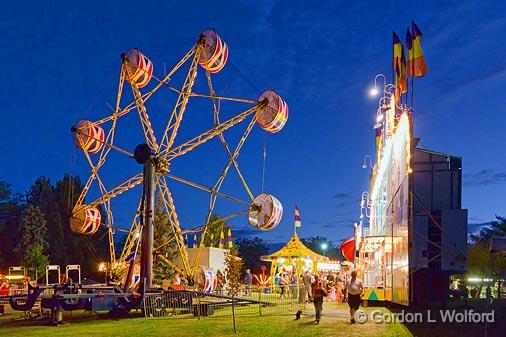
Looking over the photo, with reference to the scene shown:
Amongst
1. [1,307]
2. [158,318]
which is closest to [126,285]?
[158,318]

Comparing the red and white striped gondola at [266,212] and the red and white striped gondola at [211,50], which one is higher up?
the red and white striped gondola at [211,50]

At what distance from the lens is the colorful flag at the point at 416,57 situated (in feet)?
A: 49.5

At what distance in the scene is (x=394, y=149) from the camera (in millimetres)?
17344

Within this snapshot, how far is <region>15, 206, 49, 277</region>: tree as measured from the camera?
4375 centimetres

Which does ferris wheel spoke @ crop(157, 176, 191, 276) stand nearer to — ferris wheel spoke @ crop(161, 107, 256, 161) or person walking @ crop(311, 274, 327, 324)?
ferris wheel spoke @ crop(161, 107, 256, 161)

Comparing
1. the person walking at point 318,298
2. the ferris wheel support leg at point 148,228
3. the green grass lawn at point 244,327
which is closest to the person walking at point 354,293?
the green grass lawn at point 244,327

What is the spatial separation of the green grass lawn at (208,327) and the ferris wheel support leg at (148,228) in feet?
5.48

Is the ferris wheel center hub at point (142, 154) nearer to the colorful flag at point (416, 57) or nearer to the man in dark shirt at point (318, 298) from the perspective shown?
the man in dark shirt at point (318, 298)

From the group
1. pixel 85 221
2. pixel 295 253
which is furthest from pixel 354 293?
pixel 295 253

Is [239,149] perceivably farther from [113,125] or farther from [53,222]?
[53,222]

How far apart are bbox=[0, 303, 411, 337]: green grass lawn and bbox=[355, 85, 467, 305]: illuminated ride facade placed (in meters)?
1.46

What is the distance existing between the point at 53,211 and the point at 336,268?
26686mm

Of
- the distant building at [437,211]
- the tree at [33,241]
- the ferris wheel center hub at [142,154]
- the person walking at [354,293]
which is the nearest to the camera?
the person walking at [354,293]

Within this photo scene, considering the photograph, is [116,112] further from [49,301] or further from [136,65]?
[49,301]
